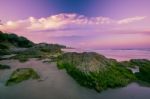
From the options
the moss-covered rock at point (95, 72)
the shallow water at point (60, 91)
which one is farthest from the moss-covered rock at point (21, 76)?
the moss-covered rock at point (95, 72)

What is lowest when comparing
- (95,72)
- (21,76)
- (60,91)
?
(60,91)

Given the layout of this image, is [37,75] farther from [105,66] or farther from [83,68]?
[105,66]

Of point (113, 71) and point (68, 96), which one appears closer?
point (68, 96)

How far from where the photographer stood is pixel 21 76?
15.7m

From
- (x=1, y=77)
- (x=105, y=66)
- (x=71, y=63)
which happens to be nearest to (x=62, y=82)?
(x=71, y=63)

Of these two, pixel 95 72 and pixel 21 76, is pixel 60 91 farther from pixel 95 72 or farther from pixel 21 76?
pixel 21 76

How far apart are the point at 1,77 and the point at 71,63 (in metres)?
4.72

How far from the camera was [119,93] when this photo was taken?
47.0ft

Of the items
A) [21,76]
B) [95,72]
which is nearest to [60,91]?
[95,72]

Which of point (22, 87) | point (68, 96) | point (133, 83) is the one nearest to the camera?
point (68, 96)

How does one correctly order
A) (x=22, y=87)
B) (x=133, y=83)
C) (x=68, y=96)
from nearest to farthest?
(x=68, y=96), (x=22, y=87), (x=133, y=83)

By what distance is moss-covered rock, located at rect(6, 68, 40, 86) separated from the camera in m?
15.4

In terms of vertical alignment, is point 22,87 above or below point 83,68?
below

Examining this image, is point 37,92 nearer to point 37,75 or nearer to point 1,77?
point 37,75
